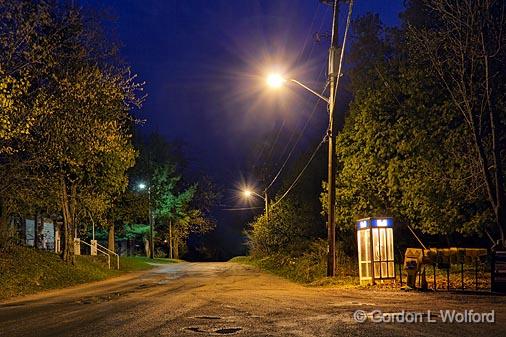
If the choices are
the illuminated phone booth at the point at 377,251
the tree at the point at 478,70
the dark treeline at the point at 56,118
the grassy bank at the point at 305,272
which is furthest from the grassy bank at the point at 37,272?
the tree at the point at 478,70

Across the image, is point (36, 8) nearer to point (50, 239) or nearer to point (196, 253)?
point (50, 239)

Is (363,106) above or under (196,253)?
above

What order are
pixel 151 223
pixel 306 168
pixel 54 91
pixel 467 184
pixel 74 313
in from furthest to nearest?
pixel 151 223 < pixel 306 168 < pixel 54 91 < pixel 467 184 < pixel 74 313

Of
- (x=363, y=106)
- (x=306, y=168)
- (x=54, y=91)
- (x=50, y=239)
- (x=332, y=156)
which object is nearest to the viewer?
(x=332, y=156)

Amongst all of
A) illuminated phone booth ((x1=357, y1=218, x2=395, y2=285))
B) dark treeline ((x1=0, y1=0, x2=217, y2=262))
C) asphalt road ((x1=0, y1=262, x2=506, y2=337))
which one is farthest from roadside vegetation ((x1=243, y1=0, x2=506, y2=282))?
dark treeline ((x1=0, y1=0, x2=217, y2=262))

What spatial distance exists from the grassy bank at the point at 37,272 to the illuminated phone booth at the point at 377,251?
11.8m

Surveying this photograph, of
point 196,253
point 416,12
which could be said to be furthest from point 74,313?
point 196,253

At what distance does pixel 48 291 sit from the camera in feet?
73.2

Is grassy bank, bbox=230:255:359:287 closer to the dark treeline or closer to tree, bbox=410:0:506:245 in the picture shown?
tree, bbox=410:0:506:245

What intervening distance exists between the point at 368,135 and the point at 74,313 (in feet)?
46.8

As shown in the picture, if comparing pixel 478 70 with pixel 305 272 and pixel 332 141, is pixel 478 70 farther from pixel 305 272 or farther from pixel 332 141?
pixel 305 272

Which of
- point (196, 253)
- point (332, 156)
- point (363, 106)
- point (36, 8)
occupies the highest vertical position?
point (36, 8)

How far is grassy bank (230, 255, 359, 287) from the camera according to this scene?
2014 centimetres

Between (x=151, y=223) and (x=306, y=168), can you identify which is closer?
(x=306, y=168)
